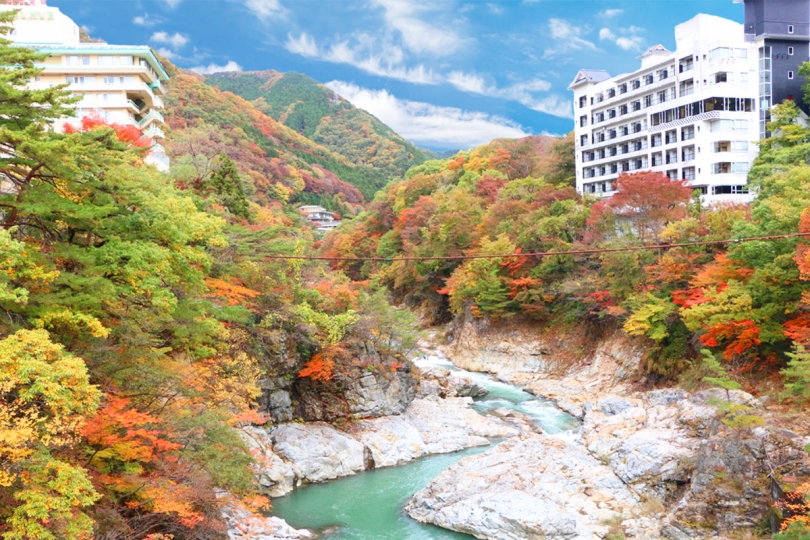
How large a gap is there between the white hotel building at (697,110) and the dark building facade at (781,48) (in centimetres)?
45

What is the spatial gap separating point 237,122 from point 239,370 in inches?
2121

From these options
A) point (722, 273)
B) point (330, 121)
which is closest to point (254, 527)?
point (722, 273)

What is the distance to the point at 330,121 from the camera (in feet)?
330

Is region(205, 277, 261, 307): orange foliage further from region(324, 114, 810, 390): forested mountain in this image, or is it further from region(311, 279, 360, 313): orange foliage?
region(324, 114, 810, 390): forested mountain

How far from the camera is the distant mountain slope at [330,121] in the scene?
3738 inches

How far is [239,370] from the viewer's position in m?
18.6

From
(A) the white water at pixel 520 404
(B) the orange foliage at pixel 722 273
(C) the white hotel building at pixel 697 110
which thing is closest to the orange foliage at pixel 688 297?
(B) the orange foliage at pixel 722 273

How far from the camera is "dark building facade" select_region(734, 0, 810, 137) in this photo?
108 ft

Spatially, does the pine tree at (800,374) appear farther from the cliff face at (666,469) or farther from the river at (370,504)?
the river at (370,504)

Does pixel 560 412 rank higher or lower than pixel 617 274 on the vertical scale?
lower

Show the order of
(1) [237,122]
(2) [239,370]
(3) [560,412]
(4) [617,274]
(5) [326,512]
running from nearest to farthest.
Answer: (5) [326,512] → (2) [239,370] → (3) [560,412] → (4) [617,274] → (1) [237,122]

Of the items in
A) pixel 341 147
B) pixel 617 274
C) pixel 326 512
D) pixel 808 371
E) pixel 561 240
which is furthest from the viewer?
pixel 341 147

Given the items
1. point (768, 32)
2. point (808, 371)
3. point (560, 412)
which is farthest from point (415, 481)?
point (768, 32)

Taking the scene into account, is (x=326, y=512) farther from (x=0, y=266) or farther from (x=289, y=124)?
(x=289, y=124)
